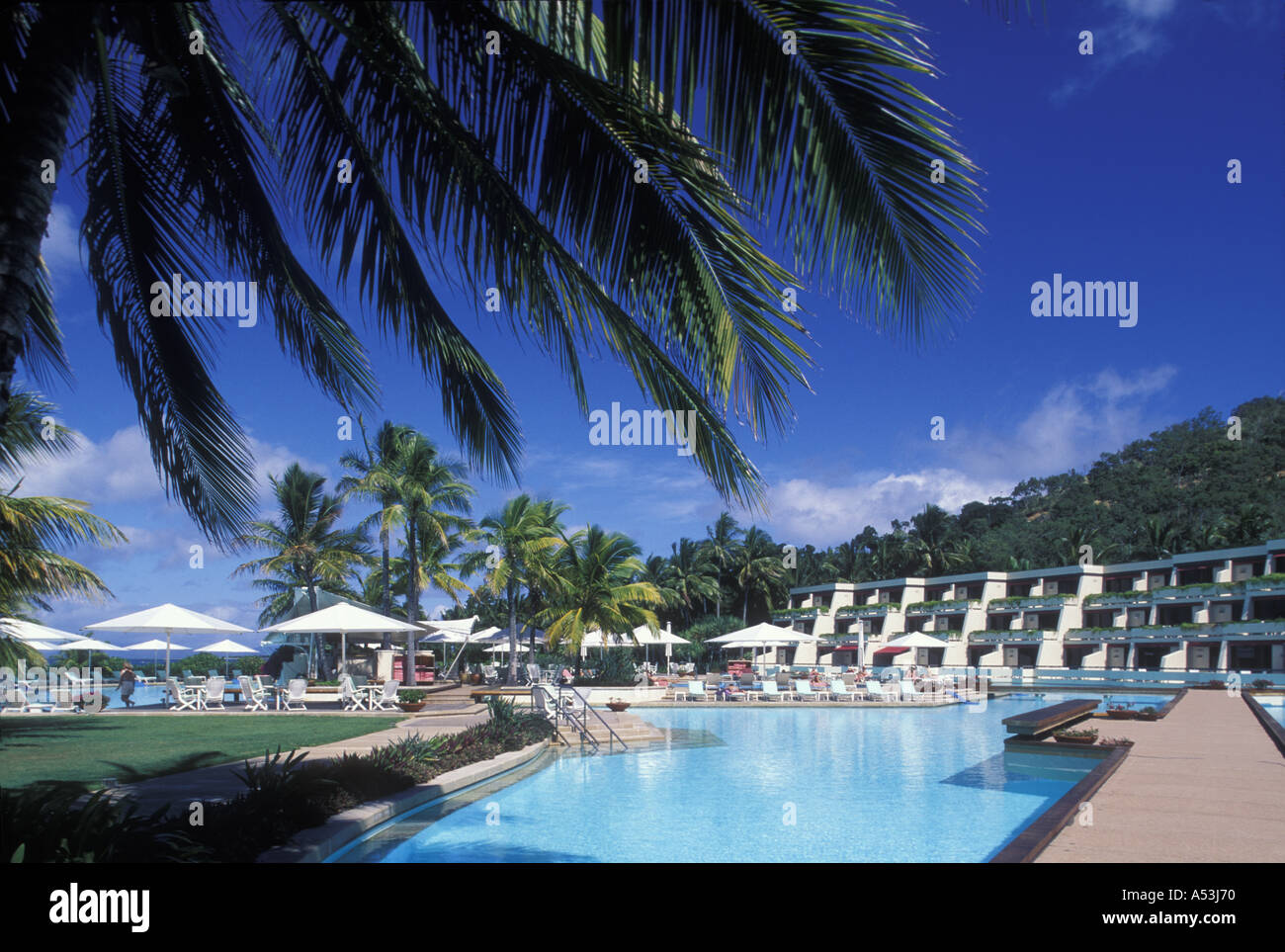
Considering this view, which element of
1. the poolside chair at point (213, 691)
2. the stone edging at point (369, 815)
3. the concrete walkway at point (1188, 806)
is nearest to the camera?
the concrete walkway at point (1188, 806)

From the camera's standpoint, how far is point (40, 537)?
11.2 m

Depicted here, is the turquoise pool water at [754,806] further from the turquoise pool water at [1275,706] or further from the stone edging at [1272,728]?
the turquoise pool water at [1275,706]

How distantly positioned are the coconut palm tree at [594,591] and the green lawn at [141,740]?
901 cm

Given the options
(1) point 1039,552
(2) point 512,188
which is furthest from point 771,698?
(1) point 1039,552

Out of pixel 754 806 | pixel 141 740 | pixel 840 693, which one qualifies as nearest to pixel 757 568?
pixel 840 693

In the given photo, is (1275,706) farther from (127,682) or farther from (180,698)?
(127,682)

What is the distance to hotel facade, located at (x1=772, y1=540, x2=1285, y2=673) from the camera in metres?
41.0

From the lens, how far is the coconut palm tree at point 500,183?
3.04 m

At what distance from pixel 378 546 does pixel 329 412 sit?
2903 centimetres

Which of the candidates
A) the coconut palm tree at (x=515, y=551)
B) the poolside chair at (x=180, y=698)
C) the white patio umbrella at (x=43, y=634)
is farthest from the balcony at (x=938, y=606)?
the white patio umbrella at (x=43, y=634)

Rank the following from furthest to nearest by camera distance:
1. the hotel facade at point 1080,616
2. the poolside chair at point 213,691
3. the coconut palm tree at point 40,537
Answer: the hotel facade at point 1080,616 → the poolside chair at point 213,691 → the coconut palm tree at point 40,537

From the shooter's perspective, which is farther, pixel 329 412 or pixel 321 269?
pixel 329 412
